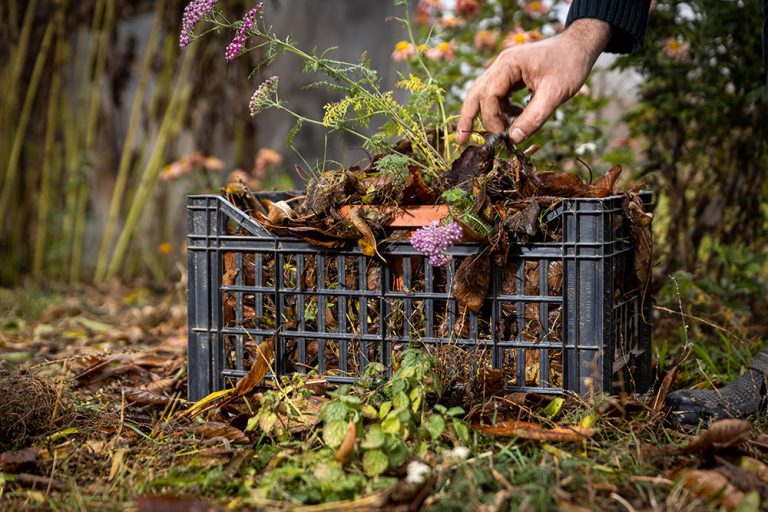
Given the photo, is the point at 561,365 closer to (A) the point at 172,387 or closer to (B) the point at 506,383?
(B) the point at 506,383

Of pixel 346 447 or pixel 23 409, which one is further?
pixel 23 409

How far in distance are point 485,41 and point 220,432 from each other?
2.36 m

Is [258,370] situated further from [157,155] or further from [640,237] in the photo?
[157,155]

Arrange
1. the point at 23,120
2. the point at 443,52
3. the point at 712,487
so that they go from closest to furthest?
the point at 712,487
the point at 443,52
the point at 23,120

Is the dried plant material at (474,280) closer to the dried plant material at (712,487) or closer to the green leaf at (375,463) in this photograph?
the green leaf at (375,463)

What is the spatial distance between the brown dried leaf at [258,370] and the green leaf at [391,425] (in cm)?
43

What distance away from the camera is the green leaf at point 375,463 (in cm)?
142

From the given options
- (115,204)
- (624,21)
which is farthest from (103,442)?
(115,204)

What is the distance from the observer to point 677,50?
2988 millimetres

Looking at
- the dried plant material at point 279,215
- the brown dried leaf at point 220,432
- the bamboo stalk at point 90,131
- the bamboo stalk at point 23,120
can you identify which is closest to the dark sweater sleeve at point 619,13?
the dried plant material at point 279,215

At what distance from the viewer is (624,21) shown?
203 centimetres

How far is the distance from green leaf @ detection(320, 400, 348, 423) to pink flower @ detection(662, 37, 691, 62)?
220 cm

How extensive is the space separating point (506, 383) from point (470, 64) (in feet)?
6.87

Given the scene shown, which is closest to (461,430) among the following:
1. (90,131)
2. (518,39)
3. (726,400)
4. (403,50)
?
(726,400)
